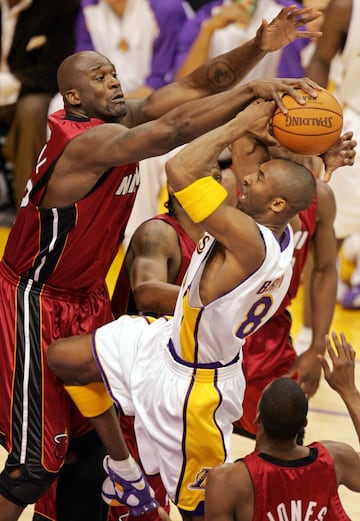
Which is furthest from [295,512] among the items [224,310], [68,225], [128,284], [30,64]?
[30,64]

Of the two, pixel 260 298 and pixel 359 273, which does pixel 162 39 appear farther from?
pixel 260 298

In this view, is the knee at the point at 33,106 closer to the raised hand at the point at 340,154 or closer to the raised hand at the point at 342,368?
the raised hand at the point at 340,154

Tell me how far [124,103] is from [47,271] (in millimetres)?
772

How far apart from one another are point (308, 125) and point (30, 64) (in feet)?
19.6

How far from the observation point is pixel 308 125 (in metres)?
4.07

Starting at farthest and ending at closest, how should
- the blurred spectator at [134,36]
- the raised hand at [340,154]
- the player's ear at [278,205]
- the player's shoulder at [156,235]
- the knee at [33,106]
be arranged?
1. the knee at [33,106]
2. the blurred spectator at [134,36]
3. the player's shoulder at [156,235]
4. the raised hand at [340,154]
5. the player's ear at [278,205]

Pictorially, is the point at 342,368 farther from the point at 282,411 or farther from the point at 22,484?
the point at 22,484

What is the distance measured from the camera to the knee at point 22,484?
4473 mm

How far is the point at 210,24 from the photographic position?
30.0 ft

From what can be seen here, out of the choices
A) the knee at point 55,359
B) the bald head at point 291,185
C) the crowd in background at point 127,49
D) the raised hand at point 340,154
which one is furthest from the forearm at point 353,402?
the crowd in background at point 127,49

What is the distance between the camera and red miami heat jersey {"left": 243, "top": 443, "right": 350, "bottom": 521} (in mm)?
3801

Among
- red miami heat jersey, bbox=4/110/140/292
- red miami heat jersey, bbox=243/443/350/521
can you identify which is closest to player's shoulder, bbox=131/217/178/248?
red miami heat jersey, bbox=4/110/140/292

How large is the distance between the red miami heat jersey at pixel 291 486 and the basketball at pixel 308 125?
42.8 inches

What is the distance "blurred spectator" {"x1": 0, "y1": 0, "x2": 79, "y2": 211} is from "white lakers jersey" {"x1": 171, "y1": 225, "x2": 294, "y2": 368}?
5650 millimetres
